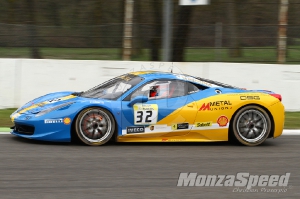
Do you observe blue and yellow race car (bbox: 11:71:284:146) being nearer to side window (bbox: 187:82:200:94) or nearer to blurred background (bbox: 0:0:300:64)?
side window (bbox: 187:82:200:94)

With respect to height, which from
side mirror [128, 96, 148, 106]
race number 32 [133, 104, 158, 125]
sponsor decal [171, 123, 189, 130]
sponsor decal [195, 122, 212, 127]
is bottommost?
sponsor decal [171, 123, 189, 130]

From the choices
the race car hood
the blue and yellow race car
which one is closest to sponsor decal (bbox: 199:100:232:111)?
the blue and yellow race car

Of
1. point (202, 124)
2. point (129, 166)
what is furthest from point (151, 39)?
point (129, 166)

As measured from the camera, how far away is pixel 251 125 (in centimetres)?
870

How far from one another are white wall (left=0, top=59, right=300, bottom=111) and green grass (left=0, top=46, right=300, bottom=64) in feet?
0.96

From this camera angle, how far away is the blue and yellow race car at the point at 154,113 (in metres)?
8.01

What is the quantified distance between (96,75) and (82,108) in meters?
4.00

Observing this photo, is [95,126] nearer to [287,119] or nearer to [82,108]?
[82,108]

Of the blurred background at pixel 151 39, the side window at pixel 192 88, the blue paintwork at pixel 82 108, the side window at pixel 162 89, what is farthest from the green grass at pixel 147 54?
the side window at pixel 162 89

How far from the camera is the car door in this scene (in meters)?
8.22

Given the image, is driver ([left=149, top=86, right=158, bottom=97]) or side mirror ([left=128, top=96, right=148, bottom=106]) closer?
side mirror ([left=128, top=96, right=148, bottom=106])

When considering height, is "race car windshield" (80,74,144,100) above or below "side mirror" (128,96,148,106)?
above

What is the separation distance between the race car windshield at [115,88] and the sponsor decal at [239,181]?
2.23m

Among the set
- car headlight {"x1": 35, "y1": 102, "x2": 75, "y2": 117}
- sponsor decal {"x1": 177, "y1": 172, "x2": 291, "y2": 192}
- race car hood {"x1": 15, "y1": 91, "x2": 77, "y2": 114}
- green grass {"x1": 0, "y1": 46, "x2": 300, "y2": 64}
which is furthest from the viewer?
green grass {"x1": 0, "y1": 46, "x2": 300, "y2": 64}
